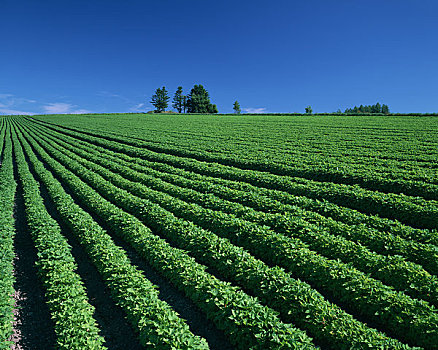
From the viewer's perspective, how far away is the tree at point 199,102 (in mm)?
119938

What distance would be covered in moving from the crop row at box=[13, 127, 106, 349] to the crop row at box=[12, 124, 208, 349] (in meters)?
0.80

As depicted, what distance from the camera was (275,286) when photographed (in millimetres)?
7293

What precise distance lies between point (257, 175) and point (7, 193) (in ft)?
55.7

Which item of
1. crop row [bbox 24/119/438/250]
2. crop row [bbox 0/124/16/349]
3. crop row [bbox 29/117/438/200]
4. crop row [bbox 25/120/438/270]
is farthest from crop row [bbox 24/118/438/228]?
crop row [bbox 0/124/16/349]

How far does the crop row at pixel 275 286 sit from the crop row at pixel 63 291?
2.52m

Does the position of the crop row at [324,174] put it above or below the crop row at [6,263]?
above

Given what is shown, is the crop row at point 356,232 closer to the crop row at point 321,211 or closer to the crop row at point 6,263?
the crop row at point 321,211

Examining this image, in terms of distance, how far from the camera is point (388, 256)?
8.08 m

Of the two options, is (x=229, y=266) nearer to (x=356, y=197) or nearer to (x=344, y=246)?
(x=344, y=246)

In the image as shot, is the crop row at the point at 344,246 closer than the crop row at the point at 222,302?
No

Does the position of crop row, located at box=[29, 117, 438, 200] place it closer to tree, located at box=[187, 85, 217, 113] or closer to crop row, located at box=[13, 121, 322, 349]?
crop row, located at box=[13, 121, 322, 349]

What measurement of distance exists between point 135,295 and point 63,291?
7.91 ft

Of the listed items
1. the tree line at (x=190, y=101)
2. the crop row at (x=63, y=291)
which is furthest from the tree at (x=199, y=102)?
the crop row at (x=63, y=291)

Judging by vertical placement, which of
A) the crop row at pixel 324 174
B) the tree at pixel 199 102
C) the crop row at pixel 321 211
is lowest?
the crop row at pixel 321 211
